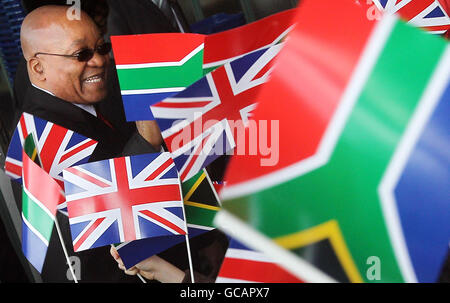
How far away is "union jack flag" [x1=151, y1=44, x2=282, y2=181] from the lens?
1.16 meters

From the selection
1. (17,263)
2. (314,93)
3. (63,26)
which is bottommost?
(17,263)

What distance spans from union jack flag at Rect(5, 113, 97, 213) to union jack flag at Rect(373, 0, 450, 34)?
0.74 meters

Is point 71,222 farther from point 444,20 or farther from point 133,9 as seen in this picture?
point 444,20

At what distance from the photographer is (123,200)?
1.26 meters

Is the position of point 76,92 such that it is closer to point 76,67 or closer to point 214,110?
point 76,67

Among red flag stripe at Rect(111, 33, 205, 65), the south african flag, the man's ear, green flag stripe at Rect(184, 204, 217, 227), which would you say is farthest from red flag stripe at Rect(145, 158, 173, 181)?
the south african flag

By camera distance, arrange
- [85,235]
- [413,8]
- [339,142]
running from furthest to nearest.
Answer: [413,8] → [85,235] → [339,142]

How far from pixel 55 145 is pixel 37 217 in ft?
0.54

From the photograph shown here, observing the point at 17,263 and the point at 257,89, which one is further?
the point at 17,263

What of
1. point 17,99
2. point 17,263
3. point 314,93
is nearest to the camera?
point 314,93

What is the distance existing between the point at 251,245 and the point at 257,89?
1.63ft

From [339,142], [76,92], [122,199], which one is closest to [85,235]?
[122,199]
